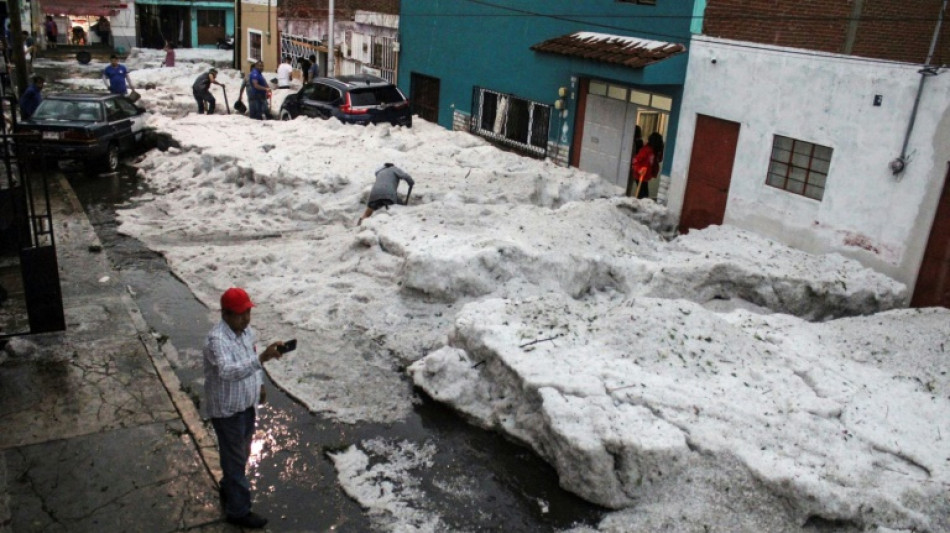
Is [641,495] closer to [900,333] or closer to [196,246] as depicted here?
[900,333]

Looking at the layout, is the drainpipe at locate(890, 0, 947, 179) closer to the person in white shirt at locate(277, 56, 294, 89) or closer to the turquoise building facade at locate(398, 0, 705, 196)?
the turquoise building facade at locate(398, 0, 705, 196)

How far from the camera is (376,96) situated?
65.8ft

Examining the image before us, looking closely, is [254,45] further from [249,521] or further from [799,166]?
[249,521]

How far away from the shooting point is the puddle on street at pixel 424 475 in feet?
20.2

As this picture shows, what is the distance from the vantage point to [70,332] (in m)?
8.64

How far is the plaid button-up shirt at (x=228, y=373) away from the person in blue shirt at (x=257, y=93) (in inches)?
687

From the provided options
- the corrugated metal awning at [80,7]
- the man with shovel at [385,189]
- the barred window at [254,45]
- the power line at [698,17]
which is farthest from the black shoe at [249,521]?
the corrugated metal awning at [80,7]

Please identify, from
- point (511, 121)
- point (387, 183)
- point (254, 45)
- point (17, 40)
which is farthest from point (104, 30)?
point (387, 183)

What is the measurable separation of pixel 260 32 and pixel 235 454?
32.3m

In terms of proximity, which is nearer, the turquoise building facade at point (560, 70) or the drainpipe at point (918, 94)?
the drainpipe at point (918, 94)

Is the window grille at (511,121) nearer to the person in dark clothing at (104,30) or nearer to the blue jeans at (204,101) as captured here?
the blue jeans at (204,101)

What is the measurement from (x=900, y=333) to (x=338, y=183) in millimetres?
9594

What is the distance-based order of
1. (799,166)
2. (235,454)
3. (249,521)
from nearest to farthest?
(235,454) < (249,521) < (799,166)

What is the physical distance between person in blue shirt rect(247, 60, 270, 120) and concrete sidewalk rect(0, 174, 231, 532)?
44.3 ft
